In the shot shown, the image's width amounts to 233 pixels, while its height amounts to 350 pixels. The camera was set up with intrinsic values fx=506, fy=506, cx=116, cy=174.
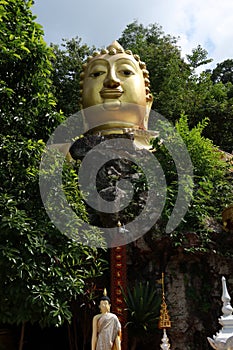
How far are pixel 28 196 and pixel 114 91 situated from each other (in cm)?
537

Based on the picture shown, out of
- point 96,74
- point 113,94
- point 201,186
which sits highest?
point 96,74

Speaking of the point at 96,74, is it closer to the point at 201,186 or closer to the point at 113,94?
the point at 113,94

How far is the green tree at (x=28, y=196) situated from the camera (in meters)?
6.15

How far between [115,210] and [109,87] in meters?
3.77

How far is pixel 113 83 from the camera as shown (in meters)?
11.5

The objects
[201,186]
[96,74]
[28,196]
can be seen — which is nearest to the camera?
[28,196]

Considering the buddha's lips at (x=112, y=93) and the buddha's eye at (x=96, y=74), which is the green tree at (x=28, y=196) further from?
the buddha's eye at (x=96, y=74)

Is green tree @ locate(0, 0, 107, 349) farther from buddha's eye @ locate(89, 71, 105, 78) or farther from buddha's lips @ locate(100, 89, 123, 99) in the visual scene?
buddha's eye @ locate(89, 71, 105, 78)

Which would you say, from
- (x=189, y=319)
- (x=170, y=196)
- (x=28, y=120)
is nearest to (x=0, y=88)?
(x=28, y=120)

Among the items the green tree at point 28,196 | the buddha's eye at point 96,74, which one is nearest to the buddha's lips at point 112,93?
the buddha's eye at point 96,74

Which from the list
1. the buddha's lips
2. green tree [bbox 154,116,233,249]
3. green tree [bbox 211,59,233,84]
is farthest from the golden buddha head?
green tree [bbox 211,59,233,84]

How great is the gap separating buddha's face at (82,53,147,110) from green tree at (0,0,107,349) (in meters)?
4.46

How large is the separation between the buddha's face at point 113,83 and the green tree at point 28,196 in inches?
175

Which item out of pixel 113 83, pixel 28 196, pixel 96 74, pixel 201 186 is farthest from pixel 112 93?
pixel 28 196
